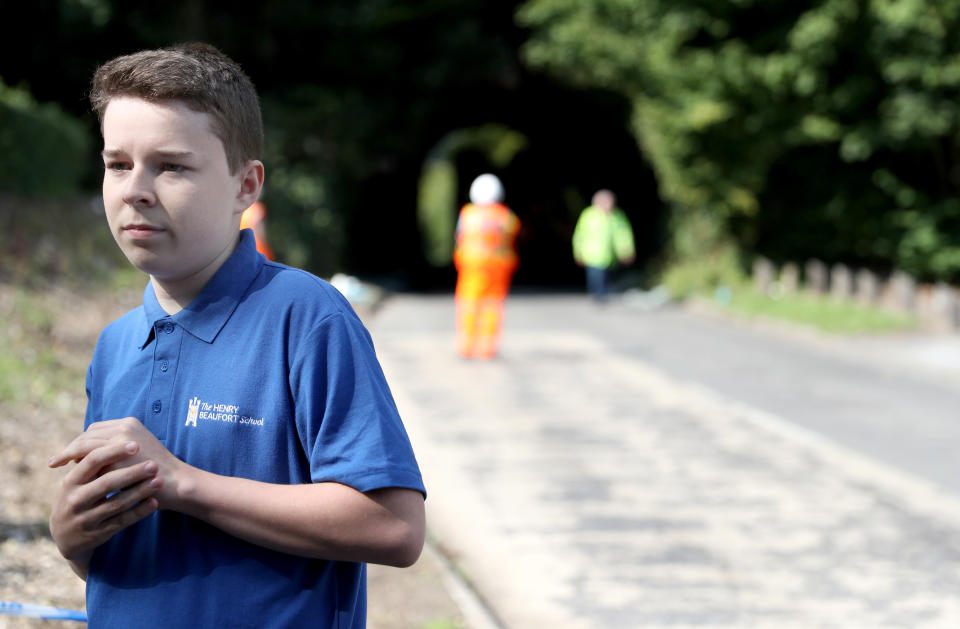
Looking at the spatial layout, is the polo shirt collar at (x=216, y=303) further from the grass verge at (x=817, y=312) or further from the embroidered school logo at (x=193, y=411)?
the grass verge at (x=817, y=312)

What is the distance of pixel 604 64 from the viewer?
77.2 ft

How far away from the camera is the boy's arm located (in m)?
1.62

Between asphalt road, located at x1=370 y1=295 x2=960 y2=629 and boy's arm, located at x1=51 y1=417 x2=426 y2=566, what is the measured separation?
10.8 ft

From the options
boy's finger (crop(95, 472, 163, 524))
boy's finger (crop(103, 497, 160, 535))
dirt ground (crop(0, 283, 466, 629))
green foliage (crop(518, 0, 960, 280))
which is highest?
green foliage (crop(518, 0, 960, 280))

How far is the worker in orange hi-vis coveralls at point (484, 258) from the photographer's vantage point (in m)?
12.6

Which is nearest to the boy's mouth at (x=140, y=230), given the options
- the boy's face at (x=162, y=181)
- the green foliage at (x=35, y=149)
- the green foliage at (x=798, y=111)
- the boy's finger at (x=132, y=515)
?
the boy's face at (x=162, y=181)

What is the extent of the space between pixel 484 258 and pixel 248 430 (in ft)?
35.9

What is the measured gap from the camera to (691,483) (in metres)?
7.34

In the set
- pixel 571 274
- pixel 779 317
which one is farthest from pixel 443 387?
pixel 571 274

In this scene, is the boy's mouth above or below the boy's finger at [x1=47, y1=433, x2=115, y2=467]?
above

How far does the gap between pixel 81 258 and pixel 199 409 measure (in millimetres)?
12699

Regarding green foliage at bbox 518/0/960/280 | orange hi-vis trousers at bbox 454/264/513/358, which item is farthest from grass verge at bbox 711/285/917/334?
orange hi-vis trousers at bbox 454/264/513/358

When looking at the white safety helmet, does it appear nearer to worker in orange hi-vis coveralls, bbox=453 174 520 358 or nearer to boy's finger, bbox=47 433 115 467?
worker in orange hi-vis coveralls, bbox=453 174 520 358

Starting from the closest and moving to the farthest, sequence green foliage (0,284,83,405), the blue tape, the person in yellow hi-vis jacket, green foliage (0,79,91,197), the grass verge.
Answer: the blue tape → green foliage (0,284,83,405) → green foliage (0,79,91,197) → the grass verge → the person in yellow hi-vis jacket
